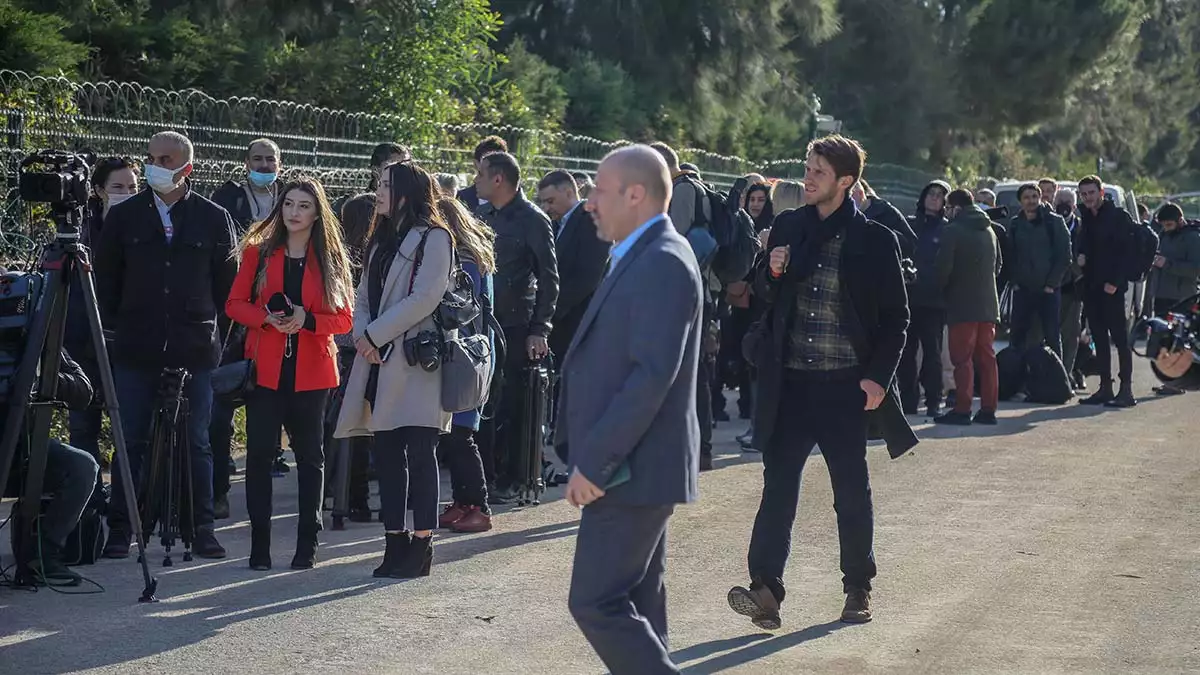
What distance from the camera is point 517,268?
1063cm

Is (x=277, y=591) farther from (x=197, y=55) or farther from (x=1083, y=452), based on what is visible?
(x=197, y=55)

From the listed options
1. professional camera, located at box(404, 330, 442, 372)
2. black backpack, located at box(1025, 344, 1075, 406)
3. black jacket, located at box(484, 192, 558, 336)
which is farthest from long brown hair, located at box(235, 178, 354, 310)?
black backpack, located at box(1025, 344, 1075, 406)

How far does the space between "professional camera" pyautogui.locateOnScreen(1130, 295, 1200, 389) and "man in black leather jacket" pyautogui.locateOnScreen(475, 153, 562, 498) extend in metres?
9.07

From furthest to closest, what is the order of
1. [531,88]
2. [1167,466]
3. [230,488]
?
[531,88] < [1167,466] < [230,488]

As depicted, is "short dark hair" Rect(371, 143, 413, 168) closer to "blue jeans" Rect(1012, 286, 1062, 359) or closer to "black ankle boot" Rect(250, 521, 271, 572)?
"black ankle boot" Rect(250, 521, 271, 572)

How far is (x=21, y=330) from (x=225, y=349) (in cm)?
234

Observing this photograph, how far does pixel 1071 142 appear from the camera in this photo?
54.4m

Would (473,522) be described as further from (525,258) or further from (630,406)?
(630,406)

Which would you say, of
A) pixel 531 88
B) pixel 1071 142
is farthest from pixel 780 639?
pixel 1071 142

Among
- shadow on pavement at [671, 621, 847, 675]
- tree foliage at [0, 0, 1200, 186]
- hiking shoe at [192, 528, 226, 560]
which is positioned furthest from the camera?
tree foliage at [0, 0, 1200, 186]

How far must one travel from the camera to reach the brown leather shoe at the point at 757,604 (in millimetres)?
7496

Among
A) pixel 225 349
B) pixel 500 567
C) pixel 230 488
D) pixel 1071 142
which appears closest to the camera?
pixel 500 567

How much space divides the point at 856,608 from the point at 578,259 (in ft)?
13.3

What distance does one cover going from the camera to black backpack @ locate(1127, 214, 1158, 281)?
1709 cm
